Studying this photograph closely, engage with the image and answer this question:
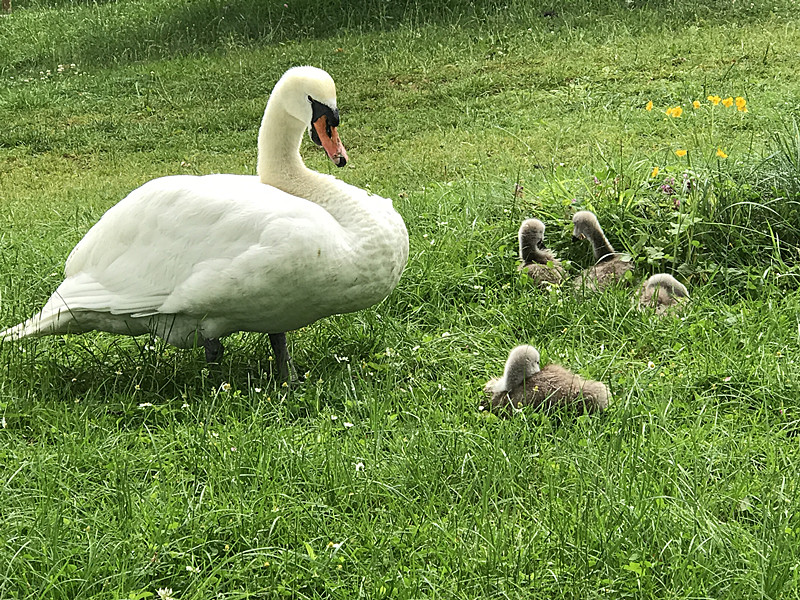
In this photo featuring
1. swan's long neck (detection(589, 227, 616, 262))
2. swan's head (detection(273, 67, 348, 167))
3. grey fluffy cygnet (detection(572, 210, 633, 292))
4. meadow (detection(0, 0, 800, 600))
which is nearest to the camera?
meadow (detection(0, 0, 800, 600))

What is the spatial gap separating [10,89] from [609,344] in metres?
11.6

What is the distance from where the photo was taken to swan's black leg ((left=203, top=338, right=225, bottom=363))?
4387 mm

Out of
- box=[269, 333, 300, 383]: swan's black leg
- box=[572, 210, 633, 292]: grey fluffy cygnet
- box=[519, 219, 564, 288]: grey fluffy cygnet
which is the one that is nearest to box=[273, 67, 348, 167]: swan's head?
box=[269, 333, 300, 383]: swan's black leg

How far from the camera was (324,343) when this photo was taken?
196 inches

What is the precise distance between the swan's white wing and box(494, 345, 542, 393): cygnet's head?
1007mm

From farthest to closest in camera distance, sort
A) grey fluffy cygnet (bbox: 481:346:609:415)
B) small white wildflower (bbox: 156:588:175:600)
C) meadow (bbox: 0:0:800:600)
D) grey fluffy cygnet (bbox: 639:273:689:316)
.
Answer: grey fluffy cygnet (bbox: 639:273:689:316)
grey fluffy cygnet (bbox: 481:346:609:415)
meadow (bbox: 0:0:800:600)
small white wildflower (bbox: 156:588:175:600)

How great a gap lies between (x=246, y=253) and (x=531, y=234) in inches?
81.0

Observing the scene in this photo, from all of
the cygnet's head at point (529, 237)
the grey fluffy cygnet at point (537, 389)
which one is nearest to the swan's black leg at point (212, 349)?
the grey fluffy cygnet at point (537, 389)

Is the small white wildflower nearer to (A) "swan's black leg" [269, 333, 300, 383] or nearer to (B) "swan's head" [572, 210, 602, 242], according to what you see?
(A) "swan's black leg" [269, 333, 300, 383]

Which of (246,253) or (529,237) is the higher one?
(246,253)

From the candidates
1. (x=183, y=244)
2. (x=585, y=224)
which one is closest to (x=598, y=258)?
(x=585, y=224)

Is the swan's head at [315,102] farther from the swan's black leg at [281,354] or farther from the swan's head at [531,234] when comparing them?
the swan's head at [531,234]

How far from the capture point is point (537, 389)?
4039 millimetres

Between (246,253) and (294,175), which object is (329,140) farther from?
(246,253)
